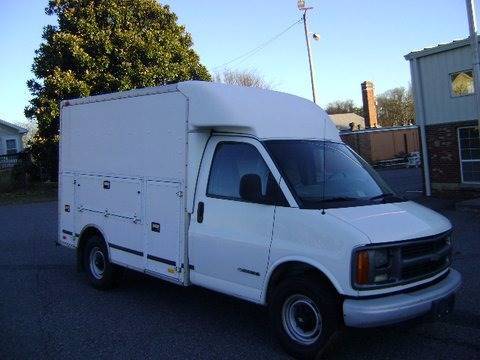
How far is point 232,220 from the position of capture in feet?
18.2

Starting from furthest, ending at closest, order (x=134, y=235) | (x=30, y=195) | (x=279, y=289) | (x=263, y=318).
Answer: (x=30, y=195) → (x=134, y=235) → (x=263, y=318) → (x=279, y=289)

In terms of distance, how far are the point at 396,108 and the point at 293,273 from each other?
219ft

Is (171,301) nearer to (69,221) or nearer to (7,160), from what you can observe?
(69,221)

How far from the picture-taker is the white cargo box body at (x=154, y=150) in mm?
5832

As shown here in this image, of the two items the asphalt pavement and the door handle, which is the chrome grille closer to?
the asphalt pavement

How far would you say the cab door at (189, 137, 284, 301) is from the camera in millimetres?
5281

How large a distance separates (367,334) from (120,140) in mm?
4016

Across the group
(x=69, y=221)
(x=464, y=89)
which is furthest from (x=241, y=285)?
(x=464, y=89)

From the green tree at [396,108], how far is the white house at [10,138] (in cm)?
4428

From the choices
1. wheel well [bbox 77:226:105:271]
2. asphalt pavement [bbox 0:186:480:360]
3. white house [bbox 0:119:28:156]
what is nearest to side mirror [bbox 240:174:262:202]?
asphalt pavement [bbox 0:186:480:360]

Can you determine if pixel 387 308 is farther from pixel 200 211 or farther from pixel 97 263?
pixel 97 263

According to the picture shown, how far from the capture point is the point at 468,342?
5160 mm

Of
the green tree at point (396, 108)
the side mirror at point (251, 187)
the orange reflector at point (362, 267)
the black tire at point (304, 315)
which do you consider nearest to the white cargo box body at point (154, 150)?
the side mirror at point (251, 187)

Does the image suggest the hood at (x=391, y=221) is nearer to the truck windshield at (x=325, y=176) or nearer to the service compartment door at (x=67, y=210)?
the truck windshield at (x=325, y=176)
